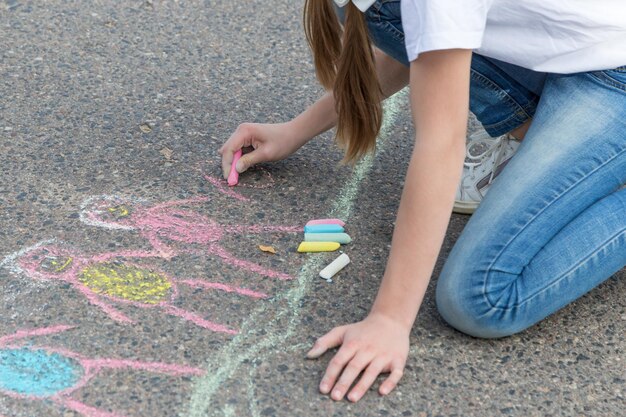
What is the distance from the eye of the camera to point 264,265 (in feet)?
7.05

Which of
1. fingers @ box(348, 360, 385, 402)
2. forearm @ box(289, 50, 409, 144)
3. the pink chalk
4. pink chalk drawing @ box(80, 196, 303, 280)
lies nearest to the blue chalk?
pink chalk drawing @ box(80, 196, 303, 280)

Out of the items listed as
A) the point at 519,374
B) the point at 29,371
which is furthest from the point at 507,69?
the point at 29,371

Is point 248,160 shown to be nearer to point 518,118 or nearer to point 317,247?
point 317,247

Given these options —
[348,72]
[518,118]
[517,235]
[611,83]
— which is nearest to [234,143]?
[348,72]

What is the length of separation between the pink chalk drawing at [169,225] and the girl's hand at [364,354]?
1.09ft

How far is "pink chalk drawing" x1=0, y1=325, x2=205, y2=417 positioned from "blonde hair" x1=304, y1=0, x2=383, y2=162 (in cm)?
73

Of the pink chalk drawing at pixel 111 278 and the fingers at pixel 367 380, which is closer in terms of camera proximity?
the fingers at pixel 367 380

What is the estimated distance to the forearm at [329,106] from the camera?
239 centimetres

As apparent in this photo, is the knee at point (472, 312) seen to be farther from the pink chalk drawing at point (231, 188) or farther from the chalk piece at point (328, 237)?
the pink chalk drawing at point (231, 188)

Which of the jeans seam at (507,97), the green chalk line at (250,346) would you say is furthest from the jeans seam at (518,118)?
the green chalk line at (250,346)

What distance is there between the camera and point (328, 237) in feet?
7.38

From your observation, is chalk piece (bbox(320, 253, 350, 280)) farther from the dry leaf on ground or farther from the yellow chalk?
the yellow chalk

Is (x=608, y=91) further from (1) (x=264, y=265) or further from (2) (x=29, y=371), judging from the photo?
(2) (x=29, y=371)

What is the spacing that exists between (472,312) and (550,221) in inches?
10.7
